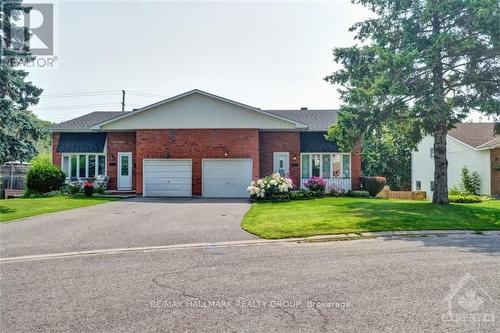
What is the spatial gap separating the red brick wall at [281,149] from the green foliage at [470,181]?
36.0 ft

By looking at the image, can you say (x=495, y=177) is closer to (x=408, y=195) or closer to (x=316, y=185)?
(x=408, y=195)

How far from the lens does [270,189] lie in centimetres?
2047

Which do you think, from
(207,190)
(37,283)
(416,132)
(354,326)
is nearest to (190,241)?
(37,283)

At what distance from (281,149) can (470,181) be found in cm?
1256

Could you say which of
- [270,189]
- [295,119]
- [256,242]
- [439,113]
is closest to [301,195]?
[270,189]

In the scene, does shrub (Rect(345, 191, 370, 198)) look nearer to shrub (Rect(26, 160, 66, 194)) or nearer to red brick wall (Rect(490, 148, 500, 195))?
red brick wall (Rect(490, 148, 500, 195))

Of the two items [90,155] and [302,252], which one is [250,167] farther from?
[302,252]

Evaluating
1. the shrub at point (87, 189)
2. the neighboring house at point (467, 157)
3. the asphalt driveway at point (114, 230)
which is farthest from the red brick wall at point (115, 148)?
the neighboring house at point (467, 157)

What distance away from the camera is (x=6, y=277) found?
6.55 meters

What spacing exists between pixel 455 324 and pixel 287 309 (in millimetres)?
1910

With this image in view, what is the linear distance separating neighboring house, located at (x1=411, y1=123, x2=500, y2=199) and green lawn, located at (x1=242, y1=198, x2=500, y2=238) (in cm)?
675

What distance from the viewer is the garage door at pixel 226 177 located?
23.9 metres

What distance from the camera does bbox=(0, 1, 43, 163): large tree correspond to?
1770cm

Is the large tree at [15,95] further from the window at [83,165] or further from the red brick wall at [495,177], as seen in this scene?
the red brick wall at [495,177]
